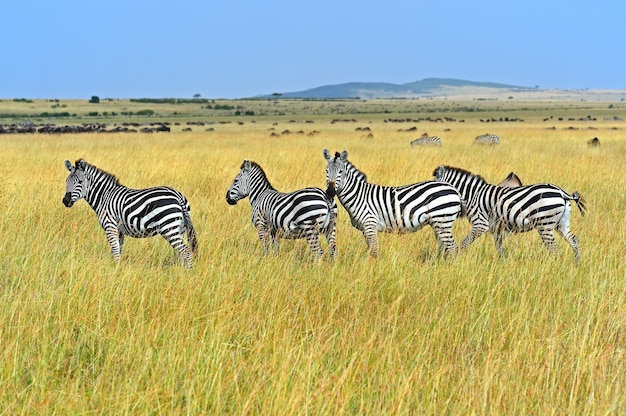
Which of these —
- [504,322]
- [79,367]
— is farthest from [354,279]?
[79,367]

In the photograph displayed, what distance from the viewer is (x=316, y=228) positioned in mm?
7348

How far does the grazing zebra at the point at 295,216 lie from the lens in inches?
289

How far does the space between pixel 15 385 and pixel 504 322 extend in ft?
12.2

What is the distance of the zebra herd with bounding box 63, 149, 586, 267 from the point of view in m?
7.21

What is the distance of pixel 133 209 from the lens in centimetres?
715

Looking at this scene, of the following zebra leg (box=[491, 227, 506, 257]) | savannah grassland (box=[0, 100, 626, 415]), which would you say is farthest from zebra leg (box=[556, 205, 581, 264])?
zebra leg (box=[491, 227, 506, 257])

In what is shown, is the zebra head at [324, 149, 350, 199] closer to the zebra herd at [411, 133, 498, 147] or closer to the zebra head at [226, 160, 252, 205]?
the zebra head at [226, 160, 252, 205]

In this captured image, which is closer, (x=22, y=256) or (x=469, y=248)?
(x=22, y=256)

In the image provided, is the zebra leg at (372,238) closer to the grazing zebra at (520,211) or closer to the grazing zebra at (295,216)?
the grazing zebra at (295,216)

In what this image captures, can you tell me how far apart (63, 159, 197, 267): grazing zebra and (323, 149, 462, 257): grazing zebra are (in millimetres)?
1874

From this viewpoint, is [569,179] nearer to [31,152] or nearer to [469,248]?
[469,248]

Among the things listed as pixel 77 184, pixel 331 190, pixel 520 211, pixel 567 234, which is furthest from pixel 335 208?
pixel 77 184

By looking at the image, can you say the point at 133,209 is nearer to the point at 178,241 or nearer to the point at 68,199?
the point at 178,241

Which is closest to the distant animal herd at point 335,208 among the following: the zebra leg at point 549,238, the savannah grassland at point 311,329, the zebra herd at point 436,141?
the zebra leg at point 549,238
